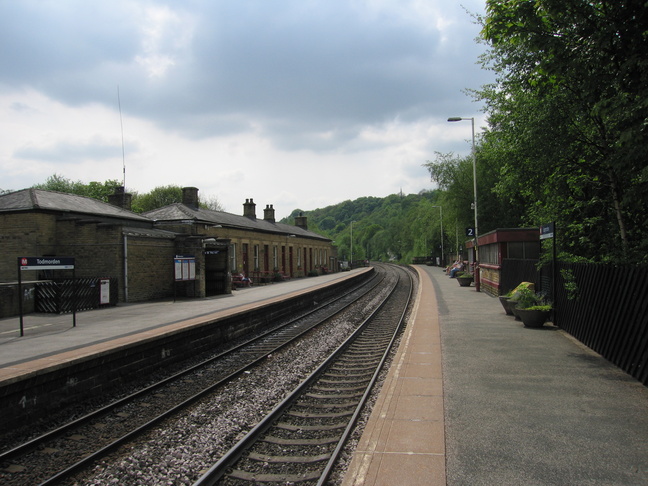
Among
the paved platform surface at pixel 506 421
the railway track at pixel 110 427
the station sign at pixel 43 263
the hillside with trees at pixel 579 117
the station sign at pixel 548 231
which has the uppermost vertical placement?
the hillside with trees at pixel 579 117

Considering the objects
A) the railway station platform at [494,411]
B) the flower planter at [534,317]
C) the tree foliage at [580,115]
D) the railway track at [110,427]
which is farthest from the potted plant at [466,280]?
the railway track at [110,427]

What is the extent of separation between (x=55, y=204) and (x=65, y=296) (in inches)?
272

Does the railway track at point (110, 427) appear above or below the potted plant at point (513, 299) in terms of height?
below

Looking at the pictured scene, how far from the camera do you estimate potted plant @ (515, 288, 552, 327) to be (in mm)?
11383

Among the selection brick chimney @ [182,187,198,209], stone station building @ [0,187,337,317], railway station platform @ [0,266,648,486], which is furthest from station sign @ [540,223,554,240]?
brick chimney @ [182,187,198,209]

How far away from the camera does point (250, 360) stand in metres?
10.8

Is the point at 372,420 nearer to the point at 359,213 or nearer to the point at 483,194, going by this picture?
the point at 483,194

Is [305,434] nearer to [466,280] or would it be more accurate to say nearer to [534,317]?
[534,317]

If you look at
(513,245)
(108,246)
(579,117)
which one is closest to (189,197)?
(108,246)

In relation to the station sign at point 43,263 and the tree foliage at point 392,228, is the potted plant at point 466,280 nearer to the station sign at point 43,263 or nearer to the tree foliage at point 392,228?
the tree foliage at point 392,228

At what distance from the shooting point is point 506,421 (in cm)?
538

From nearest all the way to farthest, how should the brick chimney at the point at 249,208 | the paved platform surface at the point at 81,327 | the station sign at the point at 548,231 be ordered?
the paved platform surface at the point at 81,327 < the station sign at the point at 548,231 < the brick chimney at the point at 249,208

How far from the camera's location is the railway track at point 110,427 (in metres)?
5.33

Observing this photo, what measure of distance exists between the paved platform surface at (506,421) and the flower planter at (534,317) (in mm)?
1902
